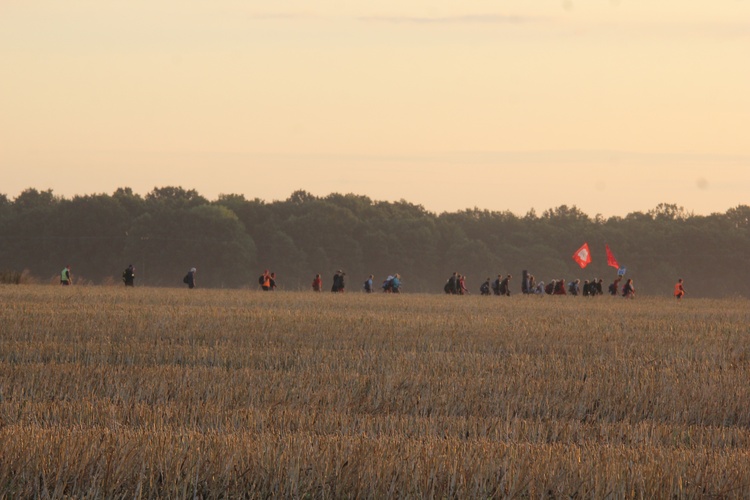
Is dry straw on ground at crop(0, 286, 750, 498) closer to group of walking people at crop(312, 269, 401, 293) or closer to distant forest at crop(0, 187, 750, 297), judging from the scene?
group of walking people at crop(312, 269, 401, 293)

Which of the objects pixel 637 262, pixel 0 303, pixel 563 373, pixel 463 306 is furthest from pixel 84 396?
pixel 637 262

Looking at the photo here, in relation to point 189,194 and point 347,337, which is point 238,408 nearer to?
point 347,337

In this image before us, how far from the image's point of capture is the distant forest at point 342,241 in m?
103

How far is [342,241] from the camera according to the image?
114625 millimetres

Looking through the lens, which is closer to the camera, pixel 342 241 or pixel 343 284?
pixel 343 284

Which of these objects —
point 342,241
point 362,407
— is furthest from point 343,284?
point 342,241

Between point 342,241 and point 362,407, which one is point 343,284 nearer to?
point 362,407

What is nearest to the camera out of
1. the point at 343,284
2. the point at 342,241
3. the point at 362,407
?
the point at 362,407

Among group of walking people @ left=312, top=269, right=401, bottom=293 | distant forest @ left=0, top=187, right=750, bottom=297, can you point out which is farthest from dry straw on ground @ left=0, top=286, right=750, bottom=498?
distant forest @ left=0, top=187, right=750, bottom=297

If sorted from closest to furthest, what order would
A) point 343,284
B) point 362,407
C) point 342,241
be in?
point 362,407 → point 343,284 → point 342,241

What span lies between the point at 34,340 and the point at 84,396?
23.4ft

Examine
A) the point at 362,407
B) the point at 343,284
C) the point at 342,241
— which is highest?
the point at 342,241

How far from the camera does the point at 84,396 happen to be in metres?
12.1

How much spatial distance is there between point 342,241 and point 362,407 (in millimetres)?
102719
